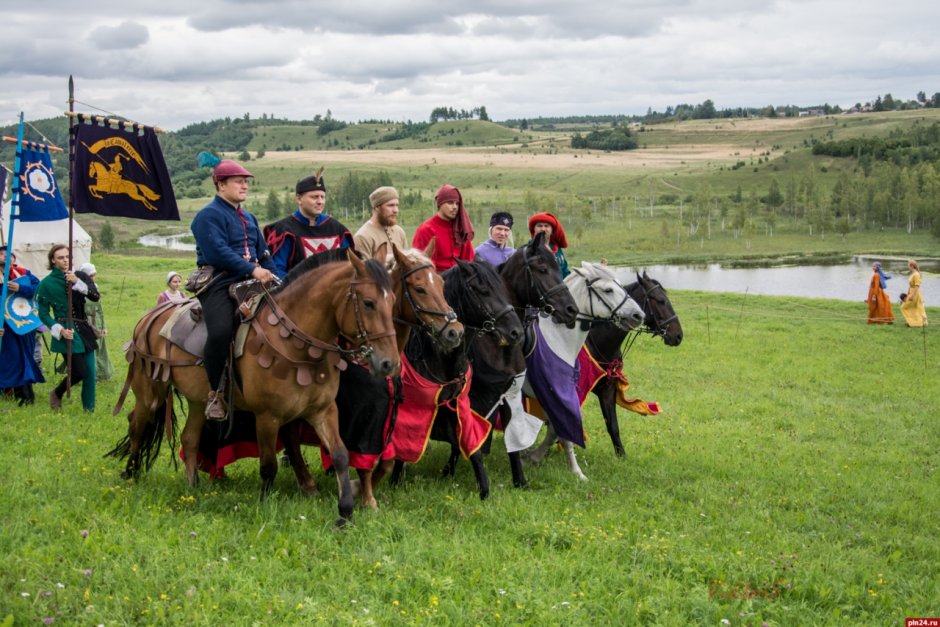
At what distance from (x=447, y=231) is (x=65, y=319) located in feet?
22.4

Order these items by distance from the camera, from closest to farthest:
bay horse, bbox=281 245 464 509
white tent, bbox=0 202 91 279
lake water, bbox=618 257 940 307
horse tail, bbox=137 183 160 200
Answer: bay horse, bbox=281 245 464 509, horse tail, bbox=137 183 160 200, white tent, bbox=0 202 91 279, lake water, bbox=618 257 940 307

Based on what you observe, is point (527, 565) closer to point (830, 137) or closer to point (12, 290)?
point (12, 290)

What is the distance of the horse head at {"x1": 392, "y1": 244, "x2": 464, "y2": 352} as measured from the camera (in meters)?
6.90

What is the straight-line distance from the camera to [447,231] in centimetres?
933

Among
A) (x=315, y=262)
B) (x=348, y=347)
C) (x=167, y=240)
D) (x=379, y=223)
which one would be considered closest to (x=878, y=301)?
(x=379, y=223)

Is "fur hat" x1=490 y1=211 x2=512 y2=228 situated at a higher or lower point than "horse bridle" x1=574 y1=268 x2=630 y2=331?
higher

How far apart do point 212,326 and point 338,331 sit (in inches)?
51.2

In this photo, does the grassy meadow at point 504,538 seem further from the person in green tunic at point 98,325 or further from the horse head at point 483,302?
the horse head at point 483,302

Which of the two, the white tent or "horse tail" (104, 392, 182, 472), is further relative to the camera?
the white tent

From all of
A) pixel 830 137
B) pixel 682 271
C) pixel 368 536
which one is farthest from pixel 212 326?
pixel 830 137

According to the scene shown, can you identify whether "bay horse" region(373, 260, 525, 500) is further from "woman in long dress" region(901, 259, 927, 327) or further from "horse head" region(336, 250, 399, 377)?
"woman in long dress" region(901, 259, 927, 327)

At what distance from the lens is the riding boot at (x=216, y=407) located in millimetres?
7379

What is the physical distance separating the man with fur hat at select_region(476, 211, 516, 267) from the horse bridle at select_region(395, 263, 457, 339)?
113 inches

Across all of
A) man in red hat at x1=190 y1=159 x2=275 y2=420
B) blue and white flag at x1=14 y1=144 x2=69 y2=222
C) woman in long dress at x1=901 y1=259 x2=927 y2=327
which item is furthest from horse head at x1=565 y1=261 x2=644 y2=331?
woman in long dress at x1=901 y1=259 x2=927 y2=327
